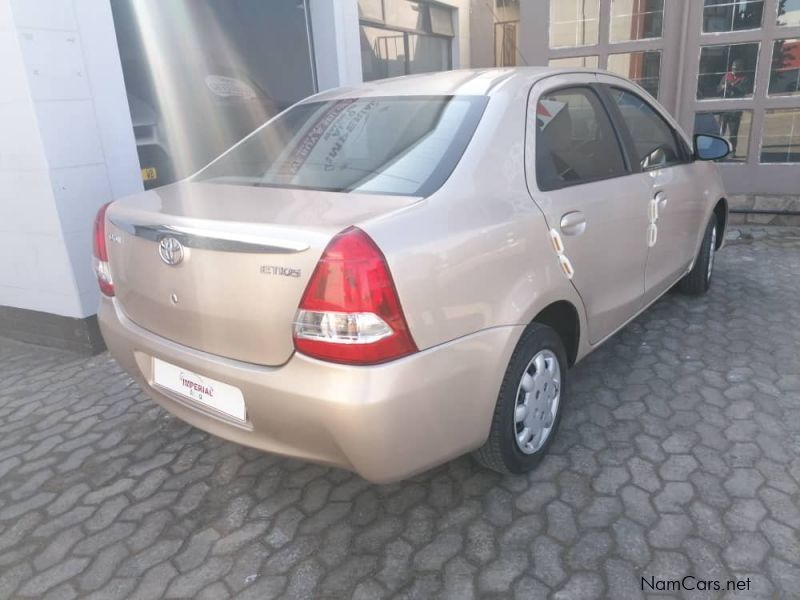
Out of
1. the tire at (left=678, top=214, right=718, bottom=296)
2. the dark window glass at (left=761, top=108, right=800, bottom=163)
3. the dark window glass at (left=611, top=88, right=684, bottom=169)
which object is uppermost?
the dark window glass at (left=611, top=88, right=684, bottom=169)

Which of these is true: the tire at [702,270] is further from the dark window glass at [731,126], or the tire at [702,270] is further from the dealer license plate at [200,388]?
the dealer license plate at [200,388]

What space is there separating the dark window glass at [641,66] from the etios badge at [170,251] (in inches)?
222

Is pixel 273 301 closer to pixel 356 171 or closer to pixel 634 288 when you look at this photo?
pixel 356 171

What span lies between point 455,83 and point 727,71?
4778 millimetres

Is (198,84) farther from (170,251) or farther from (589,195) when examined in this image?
(589,195)

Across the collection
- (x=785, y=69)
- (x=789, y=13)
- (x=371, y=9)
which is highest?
(x=371, y=9)

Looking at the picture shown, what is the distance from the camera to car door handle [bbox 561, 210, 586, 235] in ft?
8.23

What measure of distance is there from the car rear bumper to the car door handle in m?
0.54

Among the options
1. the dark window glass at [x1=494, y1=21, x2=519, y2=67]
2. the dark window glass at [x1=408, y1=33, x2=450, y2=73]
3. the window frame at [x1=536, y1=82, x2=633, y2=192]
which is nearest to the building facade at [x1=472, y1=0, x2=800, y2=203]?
the dark window glass at [x1=408, y1=33, x2=450, y2=73]

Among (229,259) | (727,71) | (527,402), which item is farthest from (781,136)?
(229,259)

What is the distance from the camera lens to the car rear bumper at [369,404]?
1.83m

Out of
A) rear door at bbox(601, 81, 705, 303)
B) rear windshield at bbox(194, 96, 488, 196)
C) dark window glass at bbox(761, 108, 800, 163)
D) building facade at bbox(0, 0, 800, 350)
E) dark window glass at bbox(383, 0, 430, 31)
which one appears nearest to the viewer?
rear windshield at bbox(194, 96, 488, 196)

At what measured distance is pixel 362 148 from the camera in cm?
252

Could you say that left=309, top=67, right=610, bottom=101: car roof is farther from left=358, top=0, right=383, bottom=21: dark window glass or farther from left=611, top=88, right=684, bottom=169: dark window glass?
left=358, top=0, right=383, bottom=21: dark window glass
